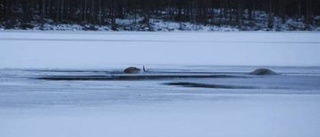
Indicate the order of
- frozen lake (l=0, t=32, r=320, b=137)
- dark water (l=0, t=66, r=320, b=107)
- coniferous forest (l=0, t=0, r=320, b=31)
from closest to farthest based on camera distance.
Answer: frozen lake (l=0, t=32, r=320, b=137)
dark water (l=0, t=66, r=320, b=107)
coniferous forest (l=0, t=0, r=320, b=31)

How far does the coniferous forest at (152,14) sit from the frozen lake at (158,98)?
116ft

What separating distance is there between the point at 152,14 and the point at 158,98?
5763 cm

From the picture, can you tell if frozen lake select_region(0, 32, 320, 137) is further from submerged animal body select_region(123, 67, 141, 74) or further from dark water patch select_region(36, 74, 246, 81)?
submerged animal body select_region(123, 67, 141, 74)

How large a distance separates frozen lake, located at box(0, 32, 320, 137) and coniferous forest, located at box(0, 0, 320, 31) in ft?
116

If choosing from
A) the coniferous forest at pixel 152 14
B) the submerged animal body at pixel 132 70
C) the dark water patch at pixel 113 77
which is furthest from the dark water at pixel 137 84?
the coniferous forest at pixel 152 14

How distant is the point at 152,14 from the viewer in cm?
6900

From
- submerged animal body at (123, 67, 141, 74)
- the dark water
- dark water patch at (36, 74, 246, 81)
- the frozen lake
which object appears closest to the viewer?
the frozen lake

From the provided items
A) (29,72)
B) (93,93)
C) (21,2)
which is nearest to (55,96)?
(93,93)

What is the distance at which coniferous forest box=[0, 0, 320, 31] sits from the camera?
197ft

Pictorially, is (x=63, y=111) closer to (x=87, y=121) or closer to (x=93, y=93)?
(x=87, y=121)

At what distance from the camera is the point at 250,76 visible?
16469 mm

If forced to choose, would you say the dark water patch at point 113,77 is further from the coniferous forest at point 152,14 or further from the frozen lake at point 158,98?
the coniferous forest at point 152,14

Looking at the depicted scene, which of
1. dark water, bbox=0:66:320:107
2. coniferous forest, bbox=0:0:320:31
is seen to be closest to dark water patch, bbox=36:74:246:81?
dark water, bbox=0:66:320:107

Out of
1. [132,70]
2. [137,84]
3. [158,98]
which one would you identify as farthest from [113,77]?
[158,98]
